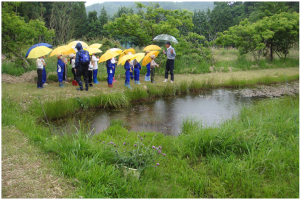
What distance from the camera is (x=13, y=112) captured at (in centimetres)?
609

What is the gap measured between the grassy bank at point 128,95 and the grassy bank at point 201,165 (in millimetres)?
1765

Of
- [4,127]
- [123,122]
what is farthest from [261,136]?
[4,127]

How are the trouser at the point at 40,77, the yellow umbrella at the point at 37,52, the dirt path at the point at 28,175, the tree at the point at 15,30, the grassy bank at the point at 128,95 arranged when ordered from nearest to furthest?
the dirt path at the point at 28,175 → the grassy bank at the point at 128,95 → the yellow umbrella at the point at 37,52 → the trouser at the point at 40,77 → the tree at the point at 15,30

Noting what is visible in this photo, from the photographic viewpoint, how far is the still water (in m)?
6.71

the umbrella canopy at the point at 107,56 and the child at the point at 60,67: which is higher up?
the umbrella canopy at the point at 107,56

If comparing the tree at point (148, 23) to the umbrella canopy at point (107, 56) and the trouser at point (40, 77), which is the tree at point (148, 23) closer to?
the umbrella canopy at point (107, 56)

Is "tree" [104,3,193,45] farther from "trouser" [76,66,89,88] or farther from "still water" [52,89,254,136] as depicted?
"trouser" [76,66,89,88]

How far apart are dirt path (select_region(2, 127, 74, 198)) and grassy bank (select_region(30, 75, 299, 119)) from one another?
260 centimetres

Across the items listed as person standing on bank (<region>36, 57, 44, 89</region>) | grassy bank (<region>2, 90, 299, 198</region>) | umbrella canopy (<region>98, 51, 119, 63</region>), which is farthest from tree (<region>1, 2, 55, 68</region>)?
grassy bank (<region>2, 90, 299, 198</region>)

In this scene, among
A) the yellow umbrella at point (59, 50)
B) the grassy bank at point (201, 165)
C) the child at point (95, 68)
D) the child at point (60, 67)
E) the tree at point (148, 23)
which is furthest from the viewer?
the tree at point (148, 23)

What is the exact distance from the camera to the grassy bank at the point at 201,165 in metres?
3.49

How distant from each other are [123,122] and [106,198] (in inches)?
152

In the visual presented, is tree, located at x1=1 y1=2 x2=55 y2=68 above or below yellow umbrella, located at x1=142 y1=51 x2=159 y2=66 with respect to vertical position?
above

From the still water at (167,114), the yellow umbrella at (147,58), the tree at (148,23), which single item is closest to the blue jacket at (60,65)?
the still water at (167,114)
